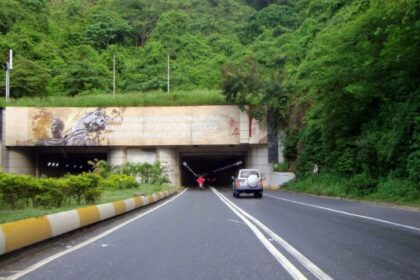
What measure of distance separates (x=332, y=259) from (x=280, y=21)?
79795mm

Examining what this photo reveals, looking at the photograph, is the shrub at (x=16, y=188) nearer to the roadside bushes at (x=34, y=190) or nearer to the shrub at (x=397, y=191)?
the roadside bushes at (x=34, y=190)

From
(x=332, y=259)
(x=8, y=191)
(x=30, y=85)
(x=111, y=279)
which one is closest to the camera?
(x=111, y=279)

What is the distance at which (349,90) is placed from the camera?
30.7 metres

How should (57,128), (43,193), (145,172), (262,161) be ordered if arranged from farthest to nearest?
1. (262,161)
2. (57,128)
3. (145,172)
4. (43,193)

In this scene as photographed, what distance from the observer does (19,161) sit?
56.4 meters

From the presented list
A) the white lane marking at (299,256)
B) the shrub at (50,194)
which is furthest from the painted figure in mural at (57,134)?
the white lane marking at (299,256)

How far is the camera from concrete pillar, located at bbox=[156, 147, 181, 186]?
57062 millimetres

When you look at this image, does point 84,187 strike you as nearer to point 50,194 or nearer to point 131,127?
point 50,194

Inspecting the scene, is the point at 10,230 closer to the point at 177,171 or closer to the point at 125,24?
the point at 177,171

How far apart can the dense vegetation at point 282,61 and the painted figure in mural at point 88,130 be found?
14.2 metres

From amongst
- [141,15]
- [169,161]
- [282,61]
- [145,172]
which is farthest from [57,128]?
[141,15]

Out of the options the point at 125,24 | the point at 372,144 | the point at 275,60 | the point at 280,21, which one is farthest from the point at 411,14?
the point at 125,24

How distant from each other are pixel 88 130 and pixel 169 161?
9.60 meters

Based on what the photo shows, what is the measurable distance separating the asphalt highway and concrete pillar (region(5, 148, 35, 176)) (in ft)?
150
